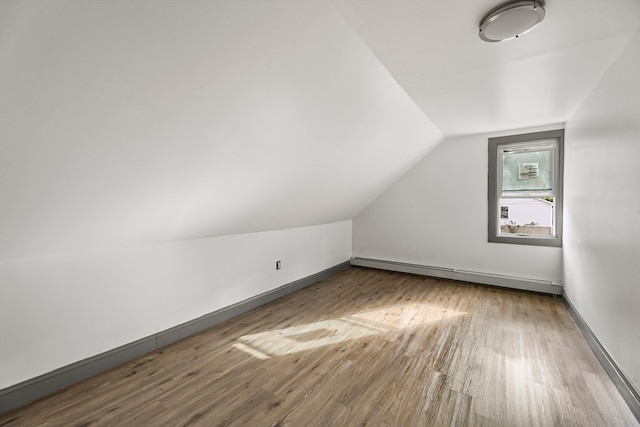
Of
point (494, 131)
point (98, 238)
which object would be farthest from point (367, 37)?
point (494, 131)

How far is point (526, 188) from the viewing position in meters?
4.04

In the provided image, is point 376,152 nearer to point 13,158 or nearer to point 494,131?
point 494,131

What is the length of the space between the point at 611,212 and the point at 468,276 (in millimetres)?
2529

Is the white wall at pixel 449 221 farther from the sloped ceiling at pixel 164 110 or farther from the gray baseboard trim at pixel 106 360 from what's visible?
the gray baseboard trim at pixel 106 360

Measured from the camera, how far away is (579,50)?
194cm

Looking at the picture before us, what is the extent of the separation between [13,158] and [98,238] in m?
0.87

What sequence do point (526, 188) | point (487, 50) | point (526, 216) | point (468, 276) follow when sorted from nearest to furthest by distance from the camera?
point (487, 50)
point (526, 188)
point (526, 216)
point (468, 276)

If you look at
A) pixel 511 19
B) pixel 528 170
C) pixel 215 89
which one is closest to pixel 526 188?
pixel 528 170

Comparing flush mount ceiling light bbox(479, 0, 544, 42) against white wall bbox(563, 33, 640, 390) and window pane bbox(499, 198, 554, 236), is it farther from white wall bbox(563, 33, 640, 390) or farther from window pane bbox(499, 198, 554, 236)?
window pane bbox(499, 198, 554, 236)

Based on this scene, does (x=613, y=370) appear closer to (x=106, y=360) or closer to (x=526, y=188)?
(x=526, y=188)

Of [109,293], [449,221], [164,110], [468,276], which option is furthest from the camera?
[449,221]

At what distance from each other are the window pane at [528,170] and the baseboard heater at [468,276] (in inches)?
46.8

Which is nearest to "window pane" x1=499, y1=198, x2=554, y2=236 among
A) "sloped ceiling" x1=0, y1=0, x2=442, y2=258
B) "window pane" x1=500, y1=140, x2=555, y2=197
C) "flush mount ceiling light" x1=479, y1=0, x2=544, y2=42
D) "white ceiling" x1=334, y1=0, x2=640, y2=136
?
"window pane" x1=500, y1=140, x2=555, y2=197

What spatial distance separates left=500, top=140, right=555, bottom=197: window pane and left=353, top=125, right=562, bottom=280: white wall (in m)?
0.27
